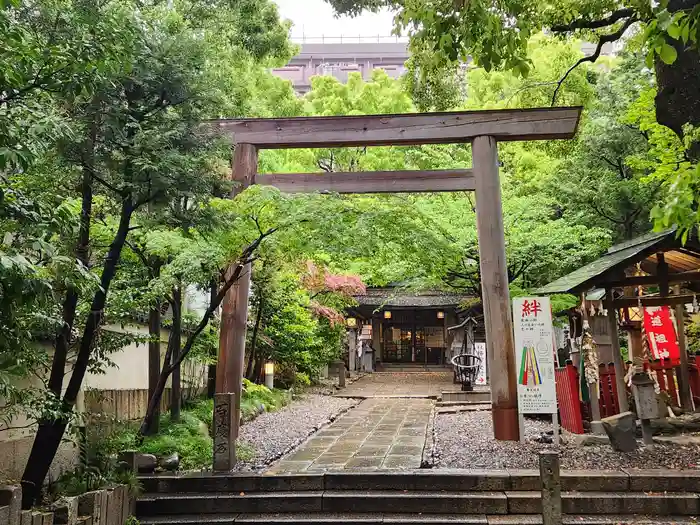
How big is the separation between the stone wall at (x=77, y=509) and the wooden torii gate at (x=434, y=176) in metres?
3.07

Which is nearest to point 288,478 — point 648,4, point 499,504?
point 499,504

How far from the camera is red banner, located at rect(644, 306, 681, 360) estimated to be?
37.4 feet

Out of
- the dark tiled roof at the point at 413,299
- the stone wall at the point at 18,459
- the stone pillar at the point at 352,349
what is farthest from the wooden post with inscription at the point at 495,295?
the dark tiled roof at the point at 413,299

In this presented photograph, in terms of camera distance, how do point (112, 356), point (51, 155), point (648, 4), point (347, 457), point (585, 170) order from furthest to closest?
1. point (585, 170)
2. point (112, 356)
3. point (347, 457)
4. point (648, 4)
5. point (51, 155)

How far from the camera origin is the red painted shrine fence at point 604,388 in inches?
391

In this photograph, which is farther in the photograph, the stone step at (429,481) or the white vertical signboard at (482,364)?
the white vertical signboard at (482,364)

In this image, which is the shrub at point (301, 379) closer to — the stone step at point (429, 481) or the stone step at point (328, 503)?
the stone step at point (429, 481)

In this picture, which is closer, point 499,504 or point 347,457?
point 499,504

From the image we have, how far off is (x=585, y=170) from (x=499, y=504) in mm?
13573

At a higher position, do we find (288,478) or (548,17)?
(548,17)

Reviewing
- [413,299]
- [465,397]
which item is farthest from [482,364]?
[413,299]

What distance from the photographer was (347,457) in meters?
8.95

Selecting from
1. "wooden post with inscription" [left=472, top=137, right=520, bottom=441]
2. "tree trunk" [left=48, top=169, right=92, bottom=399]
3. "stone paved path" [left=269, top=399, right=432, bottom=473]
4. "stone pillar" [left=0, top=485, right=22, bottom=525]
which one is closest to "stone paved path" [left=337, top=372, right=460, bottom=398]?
"stone paved path" [left=269, top=399, right=432, bottom=473]

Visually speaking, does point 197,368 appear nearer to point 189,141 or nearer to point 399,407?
point 399,407
